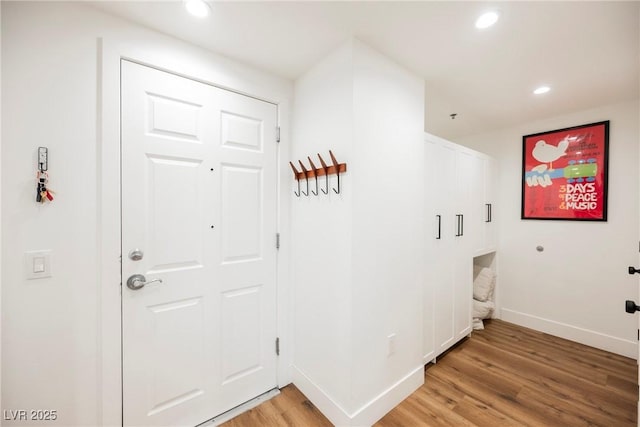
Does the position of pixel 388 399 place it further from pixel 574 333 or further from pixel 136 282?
pixel 574 333

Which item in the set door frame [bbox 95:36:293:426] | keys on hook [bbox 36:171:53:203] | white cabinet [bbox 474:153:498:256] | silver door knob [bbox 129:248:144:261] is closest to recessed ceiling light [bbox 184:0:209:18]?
door frame [bbox 95:36:293:426]

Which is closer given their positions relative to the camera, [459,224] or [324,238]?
[324,238]

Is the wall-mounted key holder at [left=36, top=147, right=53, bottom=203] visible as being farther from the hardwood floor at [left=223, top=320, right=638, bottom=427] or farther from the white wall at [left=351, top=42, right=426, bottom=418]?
the hardwood floor at [left=223, top=320, right=638, bottom=427]

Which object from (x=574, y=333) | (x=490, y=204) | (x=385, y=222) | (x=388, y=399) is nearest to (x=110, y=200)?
(x=385, y=222)

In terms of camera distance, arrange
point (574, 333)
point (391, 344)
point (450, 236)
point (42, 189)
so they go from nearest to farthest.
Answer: point (42, 189), point (391, 344), point (450, 236), point (574, 333)

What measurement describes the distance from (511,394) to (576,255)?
1781mm

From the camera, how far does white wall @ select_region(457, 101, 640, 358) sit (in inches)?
96.9

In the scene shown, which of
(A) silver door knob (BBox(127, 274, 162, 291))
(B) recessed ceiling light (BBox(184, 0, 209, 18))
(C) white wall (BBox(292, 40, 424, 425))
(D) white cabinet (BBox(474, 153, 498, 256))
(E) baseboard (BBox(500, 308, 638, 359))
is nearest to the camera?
(B) recessed ceiling light (BBox(184, 0, 209, 18))

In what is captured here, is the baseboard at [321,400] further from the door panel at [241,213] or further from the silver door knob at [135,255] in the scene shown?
the silver door knob at [135,255]

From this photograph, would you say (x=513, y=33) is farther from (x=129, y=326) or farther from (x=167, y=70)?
(x=129, y=326)

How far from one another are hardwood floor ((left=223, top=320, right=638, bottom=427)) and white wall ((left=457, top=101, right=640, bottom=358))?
A: 0.30m

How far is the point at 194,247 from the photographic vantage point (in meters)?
1.62

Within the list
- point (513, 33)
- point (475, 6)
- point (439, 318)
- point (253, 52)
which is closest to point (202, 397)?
point (439, 318)

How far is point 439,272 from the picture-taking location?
2346 mm
